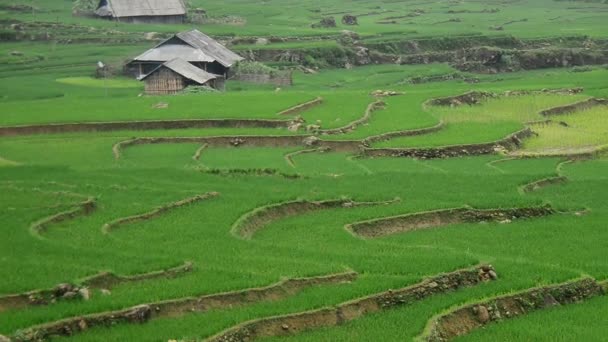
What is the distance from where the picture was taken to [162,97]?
132 ft

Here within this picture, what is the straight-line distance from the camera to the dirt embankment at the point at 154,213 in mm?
19016

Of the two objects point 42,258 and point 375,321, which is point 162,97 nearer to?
point 42,258

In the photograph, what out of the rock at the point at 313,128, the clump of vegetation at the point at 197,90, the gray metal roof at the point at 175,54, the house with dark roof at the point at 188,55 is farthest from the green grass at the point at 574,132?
the house with dark roof at the point at 188,55

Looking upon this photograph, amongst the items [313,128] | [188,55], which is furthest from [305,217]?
[188,55]

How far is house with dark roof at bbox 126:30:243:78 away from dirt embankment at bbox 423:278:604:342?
33336 millimetres

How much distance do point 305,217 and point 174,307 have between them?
294 inches

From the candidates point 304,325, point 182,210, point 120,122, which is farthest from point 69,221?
point 120,122

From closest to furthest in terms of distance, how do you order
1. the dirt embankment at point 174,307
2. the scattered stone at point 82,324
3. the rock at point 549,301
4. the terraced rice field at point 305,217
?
the dirt embankment at point 174,307
the scattered stone at point 82,324
the terraced rice field at point 305,217
the rock at point 549,301

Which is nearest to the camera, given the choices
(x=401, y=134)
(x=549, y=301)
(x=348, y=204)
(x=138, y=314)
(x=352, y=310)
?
(x=138, y=314)

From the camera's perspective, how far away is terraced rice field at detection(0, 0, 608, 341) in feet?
46.0

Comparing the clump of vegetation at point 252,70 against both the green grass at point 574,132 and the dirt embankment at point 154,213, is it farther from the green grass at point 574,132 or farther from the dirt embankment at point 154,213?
the dirt embankment at point 154,213

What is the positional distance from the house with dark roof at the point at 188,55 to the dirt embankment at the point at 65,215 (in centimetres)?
2743

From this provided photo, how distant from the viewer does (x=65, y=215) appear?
19.6m

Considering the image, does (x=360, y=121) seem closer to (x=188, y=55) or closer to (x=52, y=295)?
(x=188, y=55)
